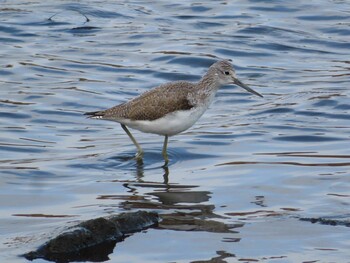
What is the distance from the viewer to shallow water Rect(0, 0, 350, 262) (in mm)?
8805

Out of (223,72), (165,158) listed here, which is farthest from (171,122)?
(223,72)

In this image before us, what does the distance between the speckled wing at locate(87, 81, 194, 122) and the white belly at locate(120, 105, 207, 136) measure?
1.9 inches

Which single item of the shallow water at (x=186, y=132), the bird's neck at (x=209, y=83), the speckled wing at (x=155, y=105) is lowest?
the shallow water at (x=186, y=132)

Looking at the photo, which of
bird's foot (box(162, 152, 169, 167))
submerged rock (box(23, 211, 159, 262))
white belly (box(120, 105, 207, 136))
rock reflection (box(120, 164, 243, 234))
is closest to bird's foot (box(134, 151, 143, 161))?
bird's foot (box(162, 152, 169, 167))

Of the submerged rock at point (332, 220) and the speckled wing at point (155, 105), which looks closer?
the submerged rock at point (332, 220)

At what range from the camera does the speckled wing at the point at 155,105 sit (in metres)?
11.5

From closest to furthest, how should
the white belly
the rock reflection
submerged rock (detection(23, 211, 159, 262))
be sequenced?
submerged rock (detection(23, 211, 159, 262)) < the rock reflection < the white belly

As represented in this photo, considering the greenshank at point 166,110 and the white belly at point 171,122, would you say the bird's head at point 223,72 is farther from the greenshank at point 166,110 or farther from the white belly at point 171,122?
the white belly at point 171,122

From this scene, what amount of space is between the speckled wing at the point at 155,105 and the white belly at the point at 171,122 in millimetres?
49

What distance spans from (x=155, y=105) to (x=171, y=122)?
11.2 inches

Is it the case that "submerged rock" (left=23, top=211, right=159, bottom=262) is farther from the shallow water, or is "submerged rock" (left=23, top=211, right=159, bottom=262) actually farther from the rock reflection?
the rock reflection

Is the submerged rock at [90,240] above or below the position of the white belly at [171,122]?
below

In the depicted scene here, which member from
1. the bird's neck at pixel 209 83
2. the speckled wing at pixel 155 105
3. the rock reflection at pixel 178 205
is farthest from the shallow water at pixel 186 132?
the bird's neck at pixel 209 83

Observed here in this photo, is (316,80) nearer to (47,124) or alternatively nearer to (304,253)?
(47,124)
